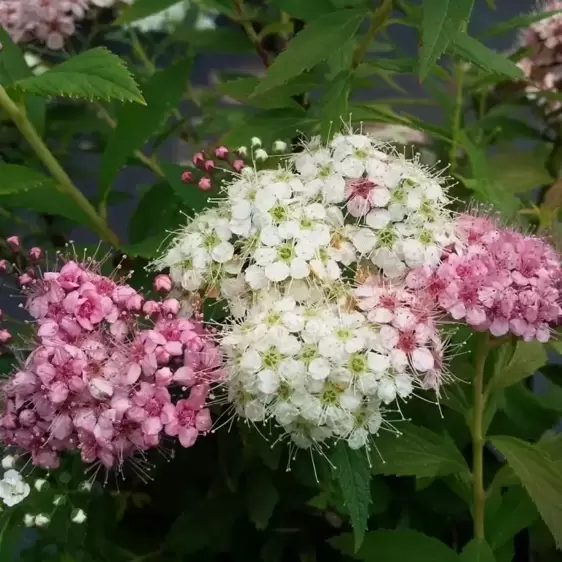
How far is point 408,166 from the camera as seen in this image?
2.07 ft

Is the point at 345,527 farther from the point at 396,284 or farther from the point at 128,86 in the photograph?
the point at 128,86

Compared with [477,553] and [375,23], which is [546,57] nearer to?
[375,23]

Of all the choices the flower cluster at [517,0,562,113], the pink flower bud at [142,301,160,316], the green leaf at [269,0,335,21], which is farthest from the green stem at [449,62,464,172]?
the pink flower bud at [142,301,160,316]

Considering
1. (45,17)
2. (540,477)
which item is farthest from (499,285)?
(45,17)

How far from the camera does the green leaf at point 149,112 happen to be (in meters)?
0.72

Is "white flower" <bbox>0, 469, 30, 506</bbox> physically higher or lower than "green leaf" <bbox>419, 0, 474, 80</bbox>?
lower

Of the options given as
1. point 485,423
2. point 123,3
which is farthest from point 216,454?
point 123,3

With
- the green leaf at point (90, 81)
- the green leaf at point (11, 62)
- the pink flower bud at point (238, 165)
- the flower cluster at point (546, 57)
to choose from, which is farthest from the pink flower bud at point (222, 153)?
the flower cluster at point (546, 57)

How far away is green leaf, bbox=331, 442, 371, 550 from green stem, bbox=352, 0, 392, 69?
38 cm

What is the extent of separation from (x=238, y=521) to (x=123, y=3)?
0.65 m

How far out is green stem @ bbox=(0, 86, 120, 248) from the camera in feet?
2.26

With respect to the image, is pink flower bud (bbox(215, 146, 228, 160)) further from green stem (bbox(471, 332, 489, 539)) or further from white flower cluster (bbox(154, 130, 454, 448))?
green stem (bbox(471, 332, 489, 539))

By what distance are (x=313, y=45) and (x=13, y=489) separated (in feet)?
1.49

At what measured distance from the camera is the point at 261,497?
0.73 m
